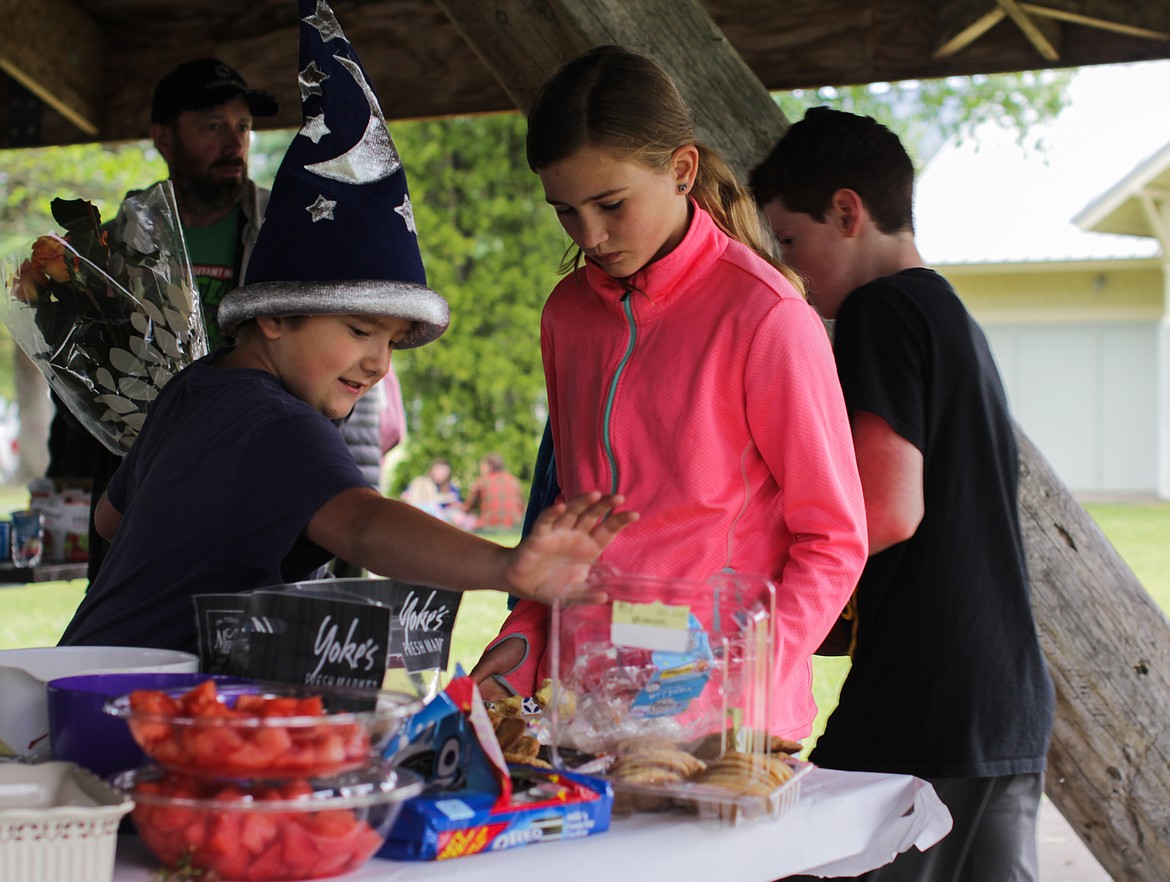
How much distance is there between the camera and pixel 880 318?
225cm

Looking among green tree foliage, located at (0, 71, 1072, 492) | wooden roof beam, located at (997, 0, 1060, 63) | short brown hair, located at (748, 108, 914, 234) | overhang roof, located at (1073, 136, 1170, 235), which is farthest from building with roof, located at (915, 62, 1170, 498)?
short brown hair, located at (748, 108, 914, 234)

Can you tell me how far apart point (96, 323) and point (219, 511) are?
1.11 meters

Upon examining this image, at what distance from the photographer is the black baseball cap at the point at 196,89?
12.8 ft

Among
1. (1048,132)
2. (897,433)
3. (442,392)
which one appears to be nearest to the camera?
(897,433)

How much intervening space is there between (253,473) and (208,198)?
8.06 feet

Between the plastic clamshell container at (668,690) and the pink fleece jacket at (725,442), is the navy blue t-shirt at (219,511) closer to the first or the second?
the plastic clamshell container at (668,690)

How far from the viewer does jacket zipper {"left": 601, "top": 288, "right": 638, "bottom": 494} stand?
82.4 inches

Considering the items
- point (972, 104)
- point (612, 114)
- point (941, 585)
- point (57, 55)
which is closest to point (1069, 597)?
point (941, 585)

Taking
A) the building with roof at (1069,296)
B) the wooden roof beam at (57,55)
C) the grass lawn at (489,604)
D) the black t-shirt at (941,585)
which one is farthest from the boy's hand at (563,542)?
the building with roof at (1069,296)

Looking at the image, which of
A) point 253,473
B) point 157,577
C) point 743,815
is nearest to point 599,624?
point 743,815

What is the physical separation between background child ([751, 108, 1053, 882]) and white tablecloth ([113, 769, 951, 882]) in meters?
0.61

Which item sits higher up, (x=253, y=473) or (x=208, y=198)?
(x=208, y=198)

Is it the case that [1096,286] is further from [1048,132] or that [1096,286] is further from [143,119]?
[143,119]

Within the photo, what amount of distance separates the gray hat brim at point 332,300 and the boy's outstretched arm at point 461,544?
0.28 metres
